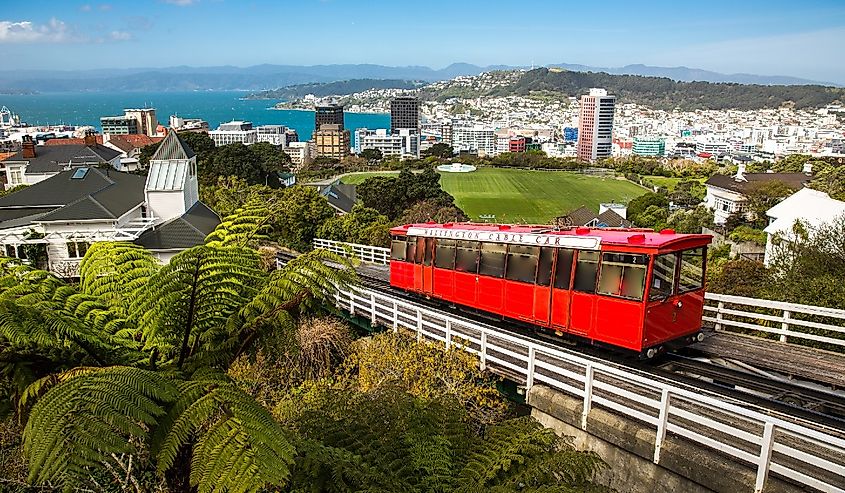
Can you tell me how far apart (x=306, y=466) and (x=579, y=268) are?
8.00 m

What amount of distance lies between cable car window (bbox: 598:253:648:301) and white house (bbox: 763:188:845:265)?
967 inches

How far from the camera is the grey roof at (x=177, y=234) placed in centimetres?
2708

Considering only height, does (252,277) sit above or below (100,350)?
above

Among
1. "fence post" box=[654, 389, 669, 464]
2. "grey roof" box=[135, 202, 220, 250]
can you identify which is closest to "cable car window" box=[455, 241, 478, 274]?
"fence post" box=[654, 389, 669, 464]

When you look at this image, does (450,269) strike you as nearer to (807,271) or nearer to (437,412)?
(437,412)

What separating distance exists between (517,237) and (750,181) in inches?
2739

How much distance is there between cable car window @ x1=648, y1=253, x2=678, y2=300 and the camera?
10703mm

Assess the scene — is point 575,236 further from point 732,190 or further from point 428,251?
point 732,190

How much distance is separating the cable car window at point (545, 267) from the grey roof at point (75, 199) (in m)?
23.0

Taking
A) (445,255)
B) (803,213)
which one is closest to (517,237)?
(445,255)

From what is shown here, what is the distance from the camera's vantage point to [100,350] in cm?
478

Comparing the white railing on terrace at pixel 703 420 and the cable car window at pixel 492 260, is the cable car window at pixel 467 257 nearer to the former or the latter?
the cable car window at pixel 492 260

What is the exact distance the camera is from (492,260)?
45.3 feet

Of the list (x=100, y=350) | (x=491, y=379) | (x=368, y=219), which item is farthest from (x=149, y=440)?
(x=368, y=219)
